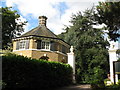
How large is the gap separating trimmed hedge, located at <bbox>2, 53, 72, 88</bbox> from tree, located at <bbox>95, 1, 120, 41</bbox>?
5820mm

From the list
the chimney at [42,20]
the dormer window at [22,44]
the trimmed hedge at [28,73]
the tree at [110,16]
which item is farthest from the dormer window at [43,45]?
the tree at [110,16]

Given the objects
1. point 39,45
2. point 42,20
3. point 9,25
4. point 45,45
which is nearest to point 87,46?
point 45,45

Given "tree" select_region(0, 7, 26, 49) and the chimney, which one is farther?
the chimney

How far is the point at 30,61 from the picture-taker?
11781mm

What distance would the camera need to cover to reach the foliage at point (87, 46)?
2614cm

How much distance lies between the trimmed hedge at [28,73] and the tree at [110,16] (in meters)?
5.82

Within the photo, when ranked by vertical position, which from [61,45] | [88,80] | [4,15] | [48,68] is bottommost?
[88,80]

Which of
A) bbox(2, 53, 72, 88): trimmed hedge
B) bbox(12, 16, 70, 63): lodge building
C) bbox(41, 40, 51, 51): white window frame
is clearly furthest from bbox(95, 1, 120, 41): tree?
bbox(41, 40, 51, 51): white window frame

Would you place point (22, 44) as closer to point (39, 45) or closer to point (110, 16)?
point (39, 45)

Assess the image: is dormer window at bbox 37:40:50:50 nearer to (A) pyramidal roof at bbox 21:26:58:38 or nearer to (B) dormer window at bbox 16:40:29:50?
(A) pyramidal roof at bbox 21:26:58:38

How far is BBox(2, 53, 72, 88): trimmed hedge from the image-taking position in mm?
9891

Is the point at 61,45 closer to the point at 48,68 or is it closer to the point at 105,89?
the point at 48,68

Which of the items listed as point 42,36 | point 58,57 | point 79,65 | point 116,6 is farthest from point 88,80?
point 116,6

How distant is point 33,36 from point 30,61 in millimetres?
18292
